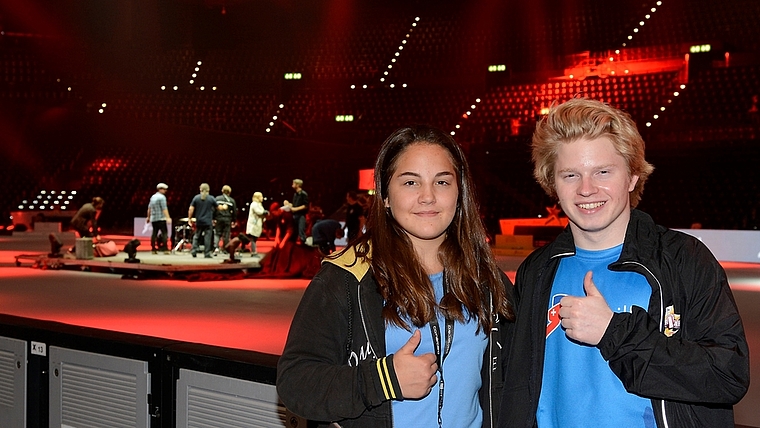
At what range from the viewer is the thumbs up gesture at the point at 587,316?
56.8 inches

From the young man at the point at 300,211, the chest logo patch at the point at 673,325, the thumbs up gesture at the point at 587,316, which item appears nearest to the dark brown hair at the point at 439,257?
the thumbs up gesture at the point at 587,316

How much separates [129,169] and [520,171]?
12138 mm

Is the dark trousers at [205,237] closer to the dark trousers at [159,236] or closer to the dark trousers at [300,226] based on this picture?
the dark trousers at [159,236]

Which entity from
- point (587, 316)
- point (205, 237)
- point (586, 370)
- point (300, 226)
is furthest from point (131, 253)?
point (587, 316)

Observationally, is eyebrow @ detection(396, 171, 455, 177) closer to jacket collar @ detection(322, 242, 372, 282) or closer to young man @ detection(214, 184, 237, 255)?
jacket collar @ detection(322, 242, 372, 282)

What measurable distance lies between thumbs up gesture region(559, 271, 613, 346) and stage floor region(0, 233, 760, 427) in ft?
9.13

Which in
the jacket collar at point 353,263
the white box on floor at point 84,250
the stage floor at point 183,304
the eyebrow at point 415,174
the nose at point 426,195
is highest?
the eyebrow at point 415,174

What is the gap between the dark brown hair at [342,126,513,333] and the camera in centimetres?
158

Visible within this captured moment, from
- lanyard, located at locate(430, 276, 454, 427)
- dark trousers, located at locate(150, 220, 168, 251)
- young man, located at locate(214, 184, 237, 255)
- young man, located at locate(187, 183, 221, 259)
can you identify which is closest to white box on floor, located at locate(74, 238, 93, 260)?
young man, located at locate(187, 183, 221, 259)

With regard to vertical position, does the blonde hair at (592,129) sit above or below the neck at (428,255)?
above

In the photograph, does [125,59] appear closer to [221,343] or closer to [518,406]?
[221,343]

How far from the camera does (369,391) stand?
1465mm

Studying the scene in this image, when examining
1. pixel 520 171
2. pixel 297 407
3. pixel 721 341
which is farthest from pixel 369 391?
pixel 520 171

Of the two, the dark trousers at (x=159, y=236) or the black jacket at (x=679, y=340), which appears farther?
the dark trousers at (x=159, y=236)
